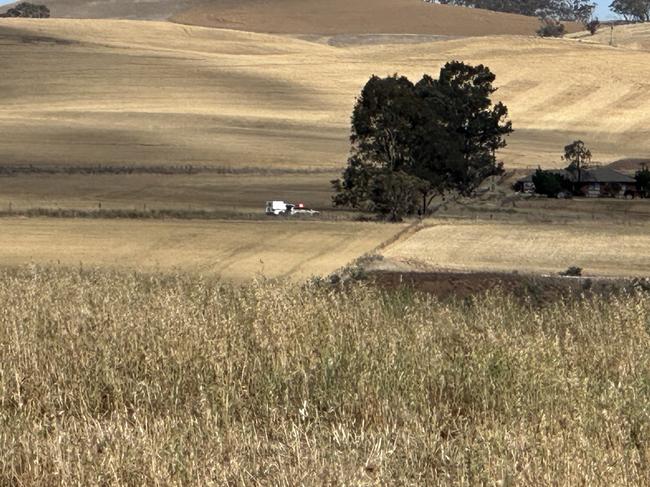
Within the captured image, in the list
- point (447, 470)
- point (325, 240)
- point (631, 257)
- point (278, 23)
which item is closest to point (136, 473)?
point (447, 470)

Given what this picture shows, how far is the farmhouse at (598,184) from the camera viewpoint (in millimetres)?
68312

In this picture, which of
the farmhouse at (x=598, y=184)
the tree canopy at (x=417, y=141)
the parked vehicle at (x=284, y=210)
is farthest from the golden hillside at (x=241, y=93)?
the parked vehicle at (x=284, y=210)

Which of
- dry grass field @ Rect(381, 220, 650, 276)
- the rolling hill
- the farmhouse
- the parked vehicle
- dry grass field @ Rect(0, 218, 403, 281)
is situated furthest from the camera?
the rolling hill

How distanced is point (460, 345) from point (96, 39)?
123m

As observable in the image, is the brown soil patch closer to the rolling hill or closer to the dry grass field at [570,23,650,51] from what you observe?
the rolling hill

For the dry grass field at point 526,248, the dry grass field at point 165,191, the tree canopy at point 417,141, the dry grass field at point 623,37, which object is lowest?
the dry grass field at point 165,191

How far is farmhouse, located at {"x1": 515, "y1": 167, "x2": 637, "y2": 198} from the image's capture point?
6831cm

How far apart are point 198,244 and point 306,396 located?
29.7m

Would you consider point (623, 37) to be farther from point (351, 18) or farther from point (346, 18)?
point (346, 18)

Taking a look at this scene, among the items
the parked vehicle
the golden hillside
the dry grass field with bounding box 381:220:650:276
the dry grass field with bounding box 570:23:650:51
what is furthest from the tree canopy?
the dry grass field with bounding box 570:23:650:51

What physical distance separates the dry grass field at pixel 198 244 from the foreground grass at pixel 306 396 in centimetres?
1769

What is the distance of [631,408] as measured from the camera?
25.1ft

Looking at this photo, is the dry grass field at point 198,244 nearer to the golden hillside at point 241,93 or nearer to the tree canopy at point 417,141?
the tree canopy at point 417,141

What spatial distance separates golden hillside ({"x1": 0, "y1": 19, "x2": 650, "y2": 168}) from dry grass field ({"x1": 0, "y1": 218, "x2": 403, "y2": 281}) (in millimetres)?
25999
